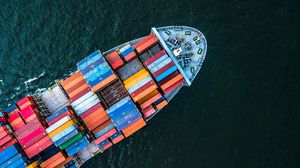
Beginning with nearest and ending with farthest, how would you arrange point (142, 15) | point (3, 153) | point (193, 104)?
point (3, 153) → point (193, 104) → point (142, 15)

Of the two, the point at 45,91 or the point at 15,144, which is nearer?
the point at 15,144

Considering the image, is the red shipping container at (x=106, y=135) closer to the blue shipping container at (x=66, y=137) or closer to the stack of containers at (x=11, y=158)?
the blue shipping container at (x=66, y=137)

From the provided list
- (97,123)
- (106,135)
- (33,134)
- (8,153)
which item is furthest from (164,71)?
(8,153)

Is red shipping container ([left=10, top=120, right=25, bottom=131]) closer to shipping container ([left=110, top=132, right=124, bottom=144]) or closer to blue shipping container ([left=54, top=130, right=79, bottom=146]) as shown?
blue shipping container ([left=54, top=130, right=79, bottom=146])

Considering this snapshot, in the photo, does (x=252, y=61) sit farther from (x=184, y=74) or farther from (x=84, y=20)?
(x=84, y=20)

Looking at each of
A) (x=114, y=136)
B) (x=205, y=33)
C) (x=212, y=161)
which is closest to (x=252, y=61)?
(x=205, y=33)

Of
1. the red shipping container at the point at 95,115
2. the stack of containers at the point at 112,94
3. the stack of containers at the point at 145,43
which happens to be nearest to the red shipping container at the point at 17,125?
the red shipping container at the point at 95,115
